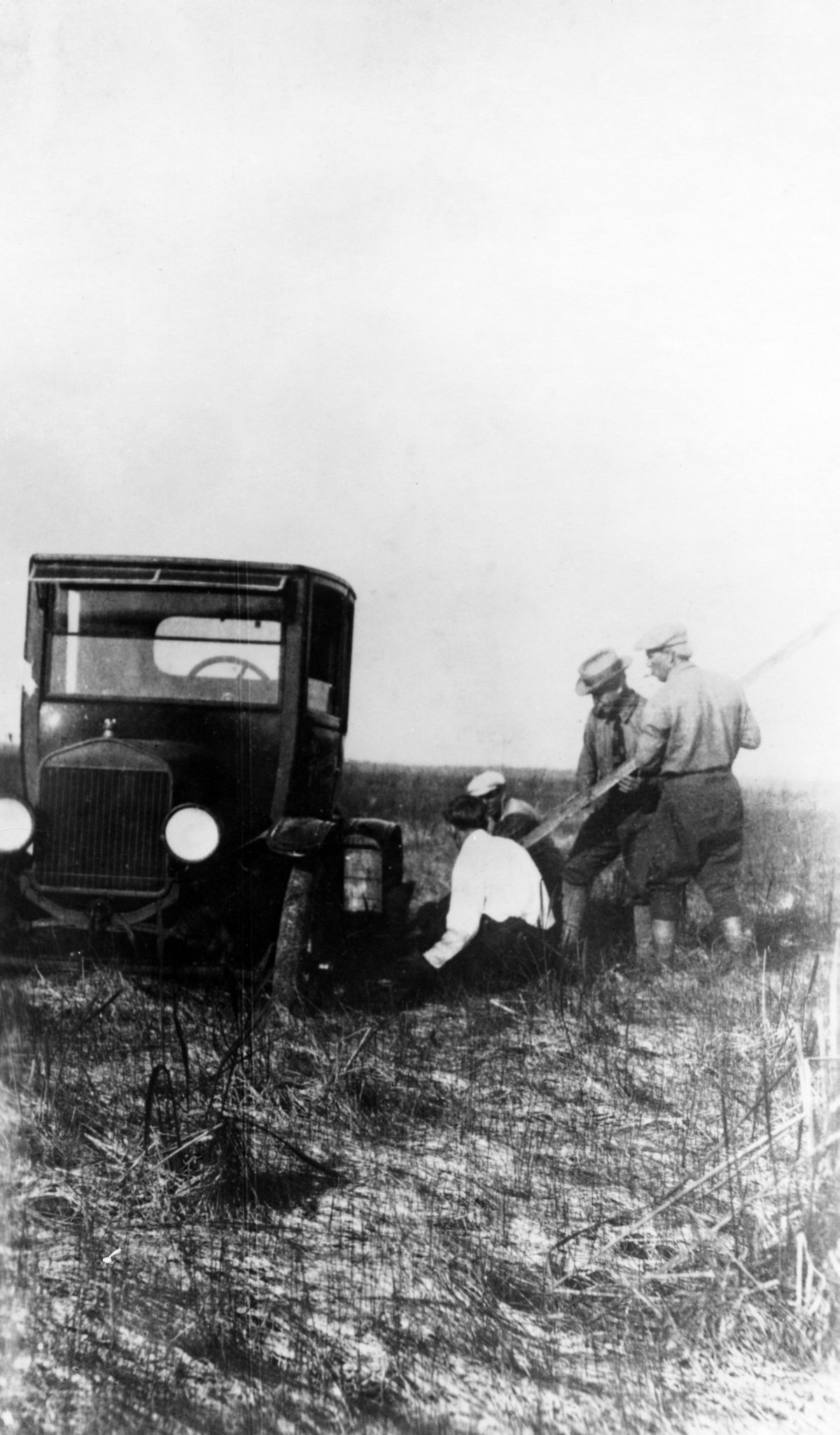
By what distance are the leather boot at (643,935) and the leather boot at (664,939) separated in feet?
0.10

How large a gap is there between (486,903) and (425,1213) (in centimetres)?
158

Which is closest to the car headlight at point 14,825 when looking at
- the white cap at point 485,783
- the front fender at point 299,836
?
the front fender at point 299,836

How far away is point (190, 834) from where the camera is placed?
148 inches

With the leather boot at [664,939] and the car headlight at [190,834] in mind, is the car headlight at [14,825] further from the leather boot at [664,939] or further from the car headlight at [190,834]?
the leather boot at [664,939]

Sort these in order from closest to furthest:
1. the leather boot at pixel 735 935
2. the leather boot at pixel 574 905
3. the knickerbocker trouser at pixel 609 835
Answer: the leather boot at pixel 735 935 < the knickerbocker trouser at pixel 609 835 < the leather boot at pixel 574 905

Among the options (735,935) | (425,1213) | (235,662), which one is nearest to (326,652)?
(235,662)

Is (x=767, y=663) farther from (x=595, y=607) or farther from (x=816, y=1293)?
(x=816, y=1293)

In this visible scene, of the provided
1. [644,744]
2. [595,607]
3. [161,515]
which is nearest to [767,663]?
[595,607]

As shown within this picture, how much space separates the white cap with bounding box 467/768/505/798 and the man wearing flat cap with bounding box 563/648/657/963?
337 mm

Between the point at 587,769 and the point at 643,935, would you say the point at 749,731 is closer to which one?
the point at 587,769

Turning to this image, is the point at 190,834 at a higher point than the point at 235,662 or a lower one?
lower

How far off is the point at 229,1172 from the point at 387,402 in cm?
223

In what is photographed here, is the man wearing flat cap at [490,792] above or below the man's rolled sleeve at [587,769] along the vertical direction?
below

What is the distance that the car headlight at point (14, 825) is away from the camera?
369 centimetres
